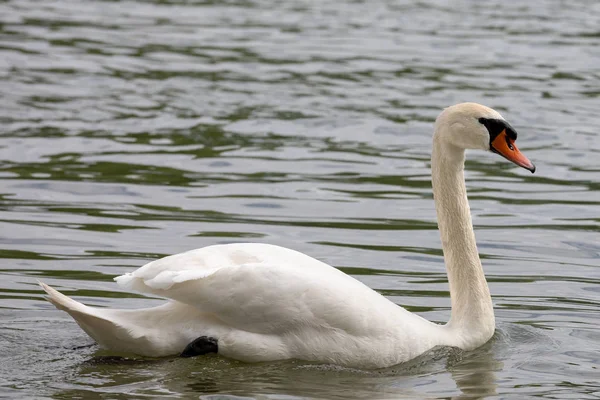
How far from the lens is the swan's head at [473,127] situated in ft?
25.4

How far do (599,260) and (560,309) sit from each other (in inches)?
54.6

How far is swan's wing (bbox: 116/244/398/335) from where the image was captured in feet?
22.5

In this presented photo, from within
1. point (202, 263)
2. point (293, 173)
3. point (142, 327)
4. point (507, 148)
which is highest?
point (507, 148)

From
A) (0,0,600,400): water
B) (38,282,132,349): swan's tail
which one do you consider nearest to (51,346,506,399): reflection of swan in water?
(0,0,600,400): water

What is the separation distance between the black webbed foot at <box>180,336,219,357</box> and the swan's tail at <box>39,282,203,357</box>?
0.08 metres

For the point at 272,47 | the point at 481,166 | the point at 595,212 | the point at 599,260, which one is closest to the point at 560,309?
the point at 599,260

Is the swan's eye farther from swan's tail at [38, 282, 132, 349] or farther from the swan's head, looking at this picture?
swan's tail at [38, 282, 132, 349]

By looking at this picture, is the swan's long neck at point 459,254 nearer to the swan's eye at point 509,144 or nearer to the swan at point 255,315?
the swan's eye at point 509,144

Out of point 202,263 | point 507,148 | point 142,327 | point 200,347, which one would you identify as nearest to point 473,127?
point 507,148

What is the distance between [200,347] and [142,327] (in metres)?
0.35

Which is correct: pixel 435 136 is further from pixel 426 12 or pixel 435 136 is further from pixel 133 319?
pixel 426 12

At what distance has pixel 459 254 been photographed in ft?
26.1

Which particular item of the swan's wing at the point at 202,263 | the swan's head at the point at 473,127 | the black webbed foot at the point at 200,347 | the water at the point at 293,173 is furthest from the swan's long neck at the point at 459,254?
the black webbed foot at the point at 200,347

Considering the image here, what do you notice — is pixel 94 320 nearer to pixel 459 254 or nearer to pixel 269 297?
pixel 269 297
